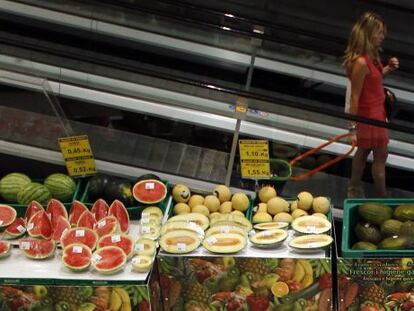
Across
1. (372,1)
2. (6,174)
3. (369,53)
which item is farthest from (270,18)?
(6,174)

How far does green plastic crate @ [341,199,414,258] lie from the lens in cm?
267

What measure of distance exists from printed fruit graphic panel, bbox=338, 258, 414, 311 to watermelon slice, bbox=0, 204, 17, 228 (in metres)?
1.58

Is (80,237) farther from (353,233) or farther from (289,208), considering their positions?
(353,233)

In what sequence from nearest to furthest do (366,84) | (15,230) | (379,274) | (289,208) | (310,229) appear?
(379,274), (310,229), (15,230), (289,208), (366,84)

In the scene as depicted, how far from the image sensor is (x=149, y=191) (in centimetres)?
321

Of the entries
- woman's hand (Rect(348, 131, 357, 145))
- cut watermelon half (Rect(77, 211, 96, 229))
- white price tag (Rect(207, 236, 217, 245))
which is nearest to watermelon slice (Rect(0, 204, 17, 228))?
cut watermelon half (Rect(77, 211, 96, 229))

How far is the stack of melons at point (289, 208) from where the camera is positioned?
307cm

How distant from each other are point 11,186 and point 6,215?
0.77ft

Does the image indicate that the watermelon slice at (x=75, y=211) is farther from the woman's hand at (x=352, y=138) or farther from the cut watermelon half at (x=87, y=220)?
the woman's hand at (x=352, y=138)

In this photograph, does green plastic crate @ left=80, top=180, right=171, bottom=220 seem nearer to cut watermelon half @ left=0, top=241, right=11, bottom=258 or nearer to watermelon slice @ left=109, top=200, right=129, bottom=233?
watermelon slice @ left=109, top=200, right=129, bottom=233

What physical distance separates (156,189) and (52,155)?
2.18 feet

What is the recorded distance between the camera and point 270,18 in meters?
5.85

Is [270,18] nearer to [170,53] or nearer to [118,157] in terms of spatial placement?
[170,53]

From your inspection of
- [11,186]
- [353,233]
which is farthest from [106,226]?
[353,233]
